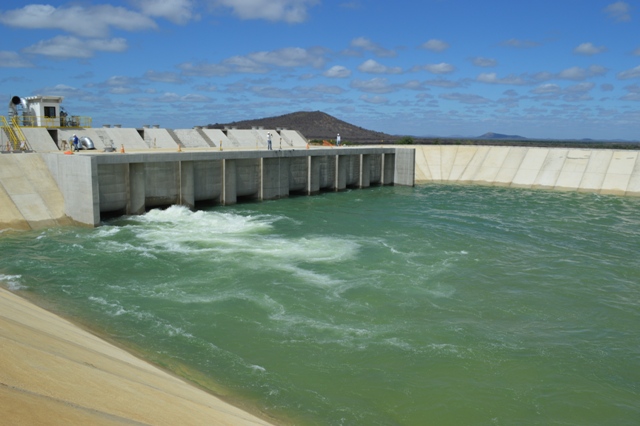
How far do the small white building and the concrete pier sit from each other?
12.1 m

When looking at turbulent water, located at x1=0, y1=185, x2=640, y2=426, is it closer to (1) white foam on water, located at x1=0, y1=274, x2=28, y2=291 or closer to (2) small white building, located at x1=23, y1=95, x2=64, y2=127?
(1) white foam on water, located at x1=0, y1=274, x2=28, y2=291

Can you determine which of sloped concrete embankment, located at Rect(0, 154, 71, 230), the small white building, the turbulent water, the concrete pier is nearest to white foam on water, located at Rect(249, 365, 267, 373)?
the turbulent water

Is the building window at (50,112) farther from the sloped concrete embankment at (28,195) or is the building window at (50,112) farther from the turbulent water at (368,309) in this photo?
the turbulent water at (368,309)

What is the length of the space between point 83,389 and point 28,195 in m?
24.5

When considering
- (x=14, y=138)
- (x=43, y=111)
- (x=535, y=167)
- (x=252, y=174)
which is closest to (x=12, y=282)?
(x=14, y=138)

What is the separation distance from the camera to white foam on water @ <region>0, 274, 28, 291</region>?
18.1m

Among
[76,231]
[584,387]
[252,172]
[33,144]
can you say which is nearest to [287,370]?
[584,387]

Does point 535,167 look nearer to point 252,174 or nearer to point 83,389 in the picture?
point 252,174

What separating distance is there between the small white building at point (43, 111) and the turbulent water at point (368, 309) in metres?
15.6

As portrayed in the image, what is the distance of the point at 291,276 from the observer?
20.1 m

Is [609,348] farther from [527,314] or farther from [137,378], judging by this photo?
[137,378]

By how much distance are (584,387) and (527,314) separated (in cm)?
448

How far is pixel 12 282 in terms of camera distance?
18.7 metres

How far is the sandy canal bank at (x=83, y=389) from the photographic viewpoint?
6008 millimetres
